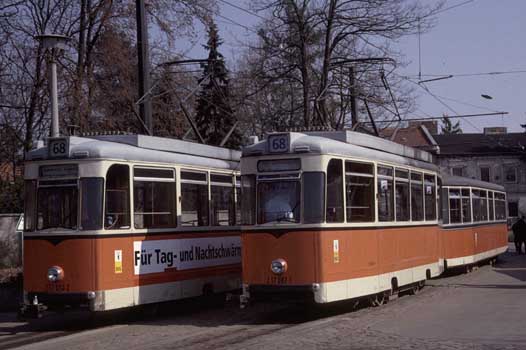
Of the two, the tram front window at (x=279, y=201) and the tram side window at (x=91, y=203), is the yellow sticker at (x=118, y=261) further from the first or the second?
the tram front window at (x=279, y=201)

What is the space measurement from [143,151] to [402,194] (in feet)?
17.1

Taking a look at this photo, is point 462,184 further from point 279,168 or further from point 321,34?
point 279,168

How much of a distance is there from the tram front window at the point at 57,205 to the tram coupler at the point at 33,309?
120cm

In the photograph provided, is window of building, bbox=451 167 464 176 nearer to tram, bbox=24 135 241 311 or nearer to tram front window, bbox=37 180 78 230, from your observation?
tram, bbox=24 135 241 311

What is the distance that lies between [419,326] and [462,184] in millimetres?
12547

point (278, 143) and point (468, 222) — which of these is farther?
point (468, 222)

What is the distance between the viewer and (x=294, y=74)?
28.6 meters

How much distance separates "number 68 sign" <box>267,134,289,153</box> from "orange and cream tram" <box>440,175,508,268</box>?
830 centimetres

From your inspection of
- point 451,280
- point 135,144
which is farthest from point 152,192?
point 451,280

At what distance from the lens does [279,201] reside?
1452 centimetres

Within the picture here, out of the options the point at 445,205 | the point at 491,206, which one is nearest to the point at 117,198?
the point at 445,205

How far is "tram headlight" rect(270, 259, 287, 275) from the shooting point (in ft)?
46.9

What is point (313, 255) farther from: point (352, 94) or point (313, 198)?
point (352, 94)

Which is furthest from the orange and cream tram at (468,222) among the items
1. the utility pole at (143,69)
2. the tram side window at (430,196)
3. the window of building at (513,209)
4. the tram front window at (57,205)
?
the window of building at (513,209)
